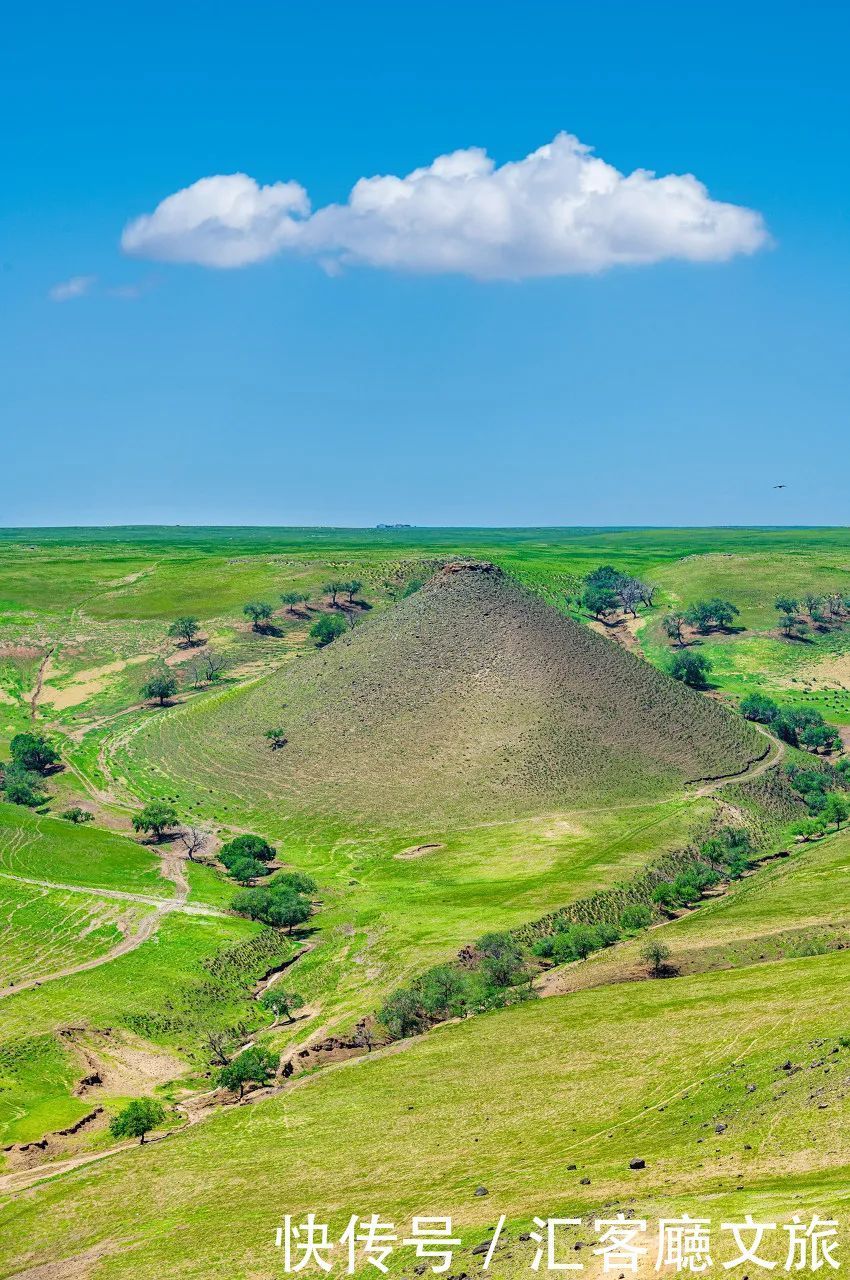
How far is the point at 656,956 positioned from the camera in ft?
274

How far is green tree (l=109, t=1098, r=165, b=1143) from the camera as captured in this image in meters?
63.9

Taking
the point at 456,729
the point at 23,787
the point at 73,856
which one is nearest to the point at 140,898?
the point at 73,856

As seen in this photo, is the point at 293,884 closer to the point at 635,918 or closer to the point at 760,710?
the point at 635,918

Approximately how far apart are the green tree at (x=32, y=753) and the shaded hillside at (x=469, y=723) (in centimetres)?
1926

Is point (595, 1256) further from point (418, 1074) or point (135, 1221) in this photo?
point (418, 1074)

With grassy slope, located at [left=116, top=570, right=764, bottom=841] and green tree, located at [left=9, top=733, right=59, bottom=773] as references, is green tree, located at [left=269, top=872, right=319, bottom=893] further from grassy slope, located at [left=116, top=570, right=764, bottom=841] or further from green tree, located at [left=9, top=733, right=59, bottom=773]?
green tree, located at [left=9, top=733, right=59, bottom=773]

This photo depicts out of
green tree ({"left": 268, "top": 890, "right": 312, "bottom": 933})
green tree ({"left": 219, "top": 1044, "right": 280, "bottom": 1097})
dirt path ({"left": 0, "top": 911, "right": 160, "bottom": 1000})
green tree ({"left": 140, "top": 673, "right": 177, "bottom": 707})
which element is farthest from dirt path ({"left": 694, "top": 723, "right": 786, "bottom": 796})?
green tree ({"left": 140, "top": 673, "right": 177, "bottom": 707})

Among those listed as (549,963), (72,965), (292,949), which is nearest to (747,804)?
(549,963)

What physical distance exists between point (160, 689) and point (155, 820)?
213 ft

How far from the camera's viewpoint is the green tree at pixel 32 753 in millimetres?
155875

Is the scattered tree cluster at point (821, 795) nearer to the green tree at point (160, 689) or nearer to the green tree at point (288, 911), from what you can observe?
the green tree at point (288, 911)

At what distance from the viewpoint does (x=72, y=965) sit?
91.1 meters

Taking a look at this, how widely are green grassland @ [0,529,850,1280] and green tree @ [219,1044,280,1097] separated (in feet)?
12.9

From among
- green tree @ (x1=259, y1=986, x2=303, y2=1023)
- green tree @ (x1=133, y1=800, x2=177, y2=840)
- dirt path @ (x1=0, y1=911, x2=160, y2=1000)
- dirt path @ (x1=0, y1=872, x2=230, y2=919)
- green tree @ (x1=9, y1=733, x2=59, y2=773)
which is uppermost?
green tree @ (x1=9, y1=733, x2=59, y2=773)
